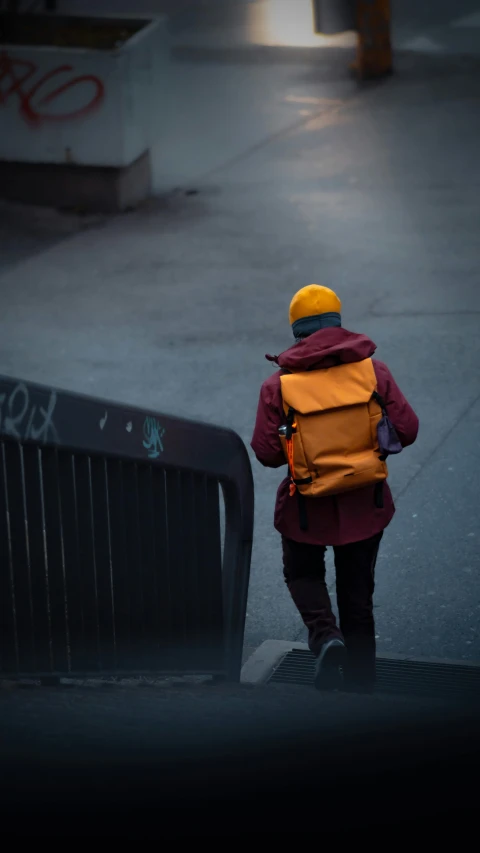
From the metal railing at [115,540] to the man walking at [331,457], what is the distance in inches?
8.5

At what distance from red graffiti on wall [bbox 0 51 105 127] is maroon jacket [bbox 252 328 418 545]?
8.38 m

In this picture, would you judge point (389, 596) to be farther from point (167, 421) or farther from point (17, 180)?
point (17, 180)

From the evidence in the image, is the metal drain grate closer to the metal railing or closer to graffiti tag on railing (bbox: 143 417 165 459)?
the metal railing

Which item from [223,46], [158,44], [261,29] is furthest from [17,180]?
[261,29]

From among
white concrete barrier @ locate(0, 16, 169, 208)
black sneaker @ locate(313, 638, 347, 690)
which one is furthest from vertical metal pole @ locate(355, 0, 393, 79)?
black sneaker @ locate(313, 638, 347, 690)

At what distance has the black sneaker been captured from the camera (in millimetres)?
4453

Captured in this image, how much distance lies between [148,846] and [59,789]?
42 centimetres

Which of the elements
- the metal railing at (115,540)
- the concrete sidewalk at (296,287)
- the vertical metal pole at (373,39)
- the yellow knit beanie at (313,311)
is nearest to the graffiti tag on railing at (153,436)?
the metal railing at (115,540)

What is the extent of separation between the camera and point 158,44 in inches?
513

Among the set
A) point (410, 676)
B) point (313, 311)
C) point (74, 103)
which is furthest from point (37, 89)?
point (410, 676)

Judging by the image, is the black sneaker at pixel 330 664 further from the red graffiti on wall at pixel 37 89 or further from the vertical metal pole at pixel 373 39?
the vertical metal pole at pixel 373 39

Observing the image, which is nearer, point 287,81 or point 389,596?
point 389,596

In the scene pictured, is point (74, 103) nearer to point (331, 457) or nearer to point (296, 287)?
point (296, 287)

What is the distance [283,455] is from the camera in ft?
14.7
